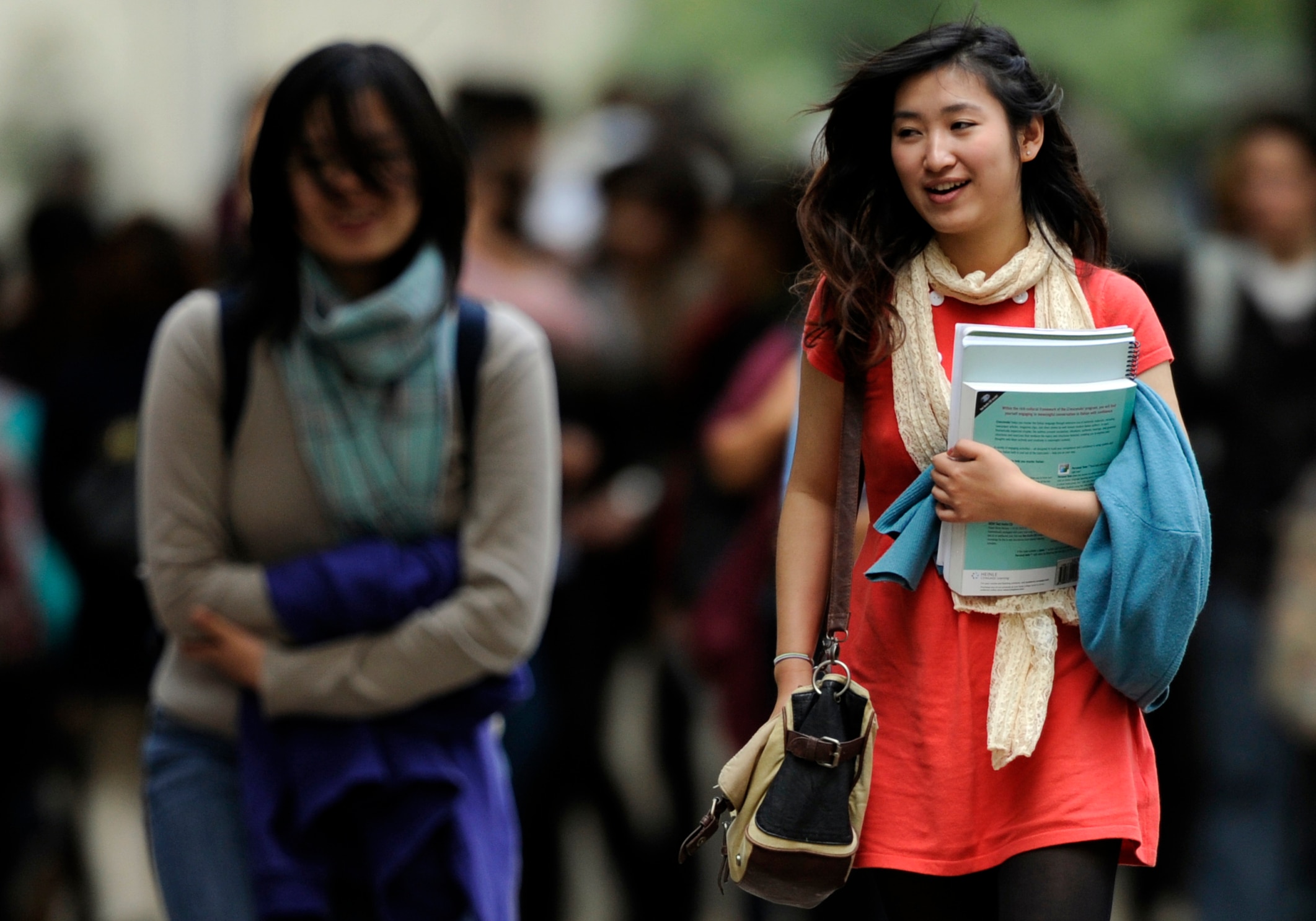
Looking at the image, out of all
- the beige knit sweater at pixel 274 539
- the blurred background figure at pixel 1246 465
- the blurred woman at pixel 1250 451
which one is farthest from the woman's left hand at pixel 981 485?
the blurred woman at pixel 1250 451

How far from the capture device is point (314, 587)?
124 inches

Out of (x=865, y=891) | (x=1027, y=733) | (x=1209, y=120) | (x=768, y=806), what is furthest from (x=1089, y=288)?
(x=1209, y=120)

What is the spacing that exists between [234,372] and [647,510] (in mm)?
2516

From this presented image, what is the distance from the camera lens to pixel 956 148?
2268 millimetres

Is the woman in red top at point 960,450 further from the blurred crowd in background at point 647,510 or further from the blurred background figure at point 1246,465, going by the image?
the blurred background figure at point 1246,465

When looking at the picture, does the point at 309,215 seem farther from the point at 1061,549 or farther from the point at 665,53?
the point at 665,53

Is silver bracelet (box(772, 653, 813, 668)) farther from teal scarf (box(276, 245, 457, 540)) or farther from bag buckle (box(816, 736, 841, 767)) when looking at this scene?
teal scarf (box(276, 245, 457, 540))

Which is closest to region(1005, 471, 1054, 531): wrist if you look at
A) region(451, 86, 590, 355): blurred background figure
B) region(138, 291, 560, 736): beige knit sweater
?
region(138, 291, 560, 736): beige knit sweater

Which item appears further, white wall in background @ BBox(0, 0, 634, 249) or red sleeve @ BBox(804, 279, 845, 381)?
white wall in background @ BBox(0, 0, 634, 249)

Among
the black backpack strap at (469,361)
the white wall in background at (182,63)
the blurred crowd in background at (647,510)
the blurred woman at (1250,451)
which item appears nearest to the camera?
the black backpack strap at (469,361)

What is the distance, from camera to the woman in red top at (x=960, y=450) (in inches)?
89.7

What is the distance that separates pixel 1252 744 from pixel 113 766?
11.3ft

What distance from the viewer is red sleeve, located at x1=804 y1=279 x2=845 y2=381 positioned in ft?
8.01

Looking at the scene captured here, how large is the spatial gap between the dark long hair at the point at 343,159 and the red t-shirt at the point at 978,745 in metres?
1.13
